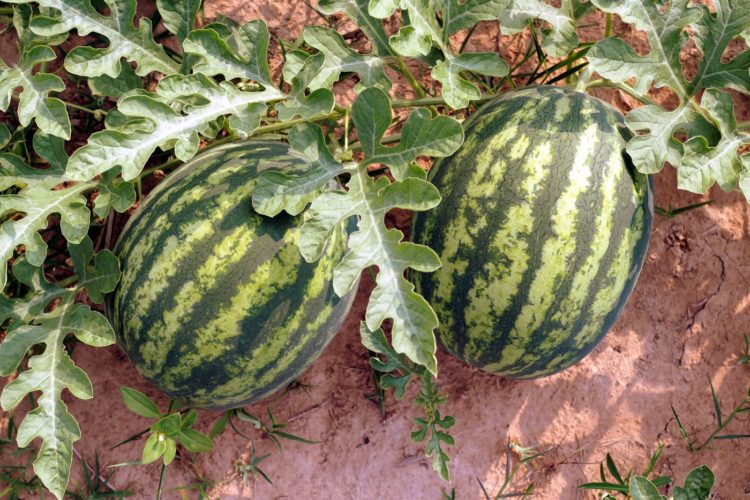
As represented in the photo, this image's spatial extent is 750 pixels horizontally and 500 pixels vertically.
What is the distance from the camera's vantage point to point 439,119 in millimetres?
2029

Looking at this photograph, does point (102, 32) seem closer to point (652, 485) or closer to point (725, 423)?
point (652, 485)

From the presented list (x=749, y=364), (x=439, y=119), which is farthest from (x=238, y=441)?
(x=749, y=364)

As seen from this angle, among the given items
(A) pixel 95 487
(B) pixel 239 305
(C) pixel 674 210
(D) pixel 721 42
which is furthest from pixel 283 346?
(C) pixel 674 210

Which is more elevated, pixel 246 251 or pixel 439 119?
pixel 439 119

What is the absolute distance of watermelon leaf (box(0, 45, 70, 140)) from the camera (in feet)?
7.36

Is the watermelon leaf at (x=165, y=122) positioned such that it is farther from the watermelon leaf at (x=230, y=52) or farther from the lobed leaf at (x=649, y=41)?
the lobed leaf at (x=649, y=41)

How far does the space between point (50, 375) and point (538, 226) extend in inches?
61.1

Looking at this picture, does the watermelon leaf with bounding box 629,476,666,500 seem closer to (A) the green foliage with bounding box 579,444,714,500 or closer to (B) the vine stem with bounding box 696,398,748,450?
(A) the green foliage with bounding box 579,444,714,500

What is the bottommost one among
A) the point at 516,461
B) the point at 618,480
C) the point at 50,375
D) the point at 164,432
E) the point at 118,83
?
the point at 516,461

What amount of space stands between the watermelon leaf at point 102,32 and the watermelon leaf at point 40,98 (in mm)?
84

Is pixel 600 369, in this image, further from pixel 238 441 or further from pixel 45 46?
pixel 45 46

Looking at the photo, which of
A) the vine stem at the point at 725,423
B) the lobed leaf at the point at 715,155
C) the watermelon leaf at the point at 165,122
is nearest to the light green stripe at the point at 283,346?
the watermelon leaf at the point at 165,122

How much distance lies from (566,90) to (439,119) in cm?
55

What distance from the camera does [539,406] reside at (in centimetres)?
299
